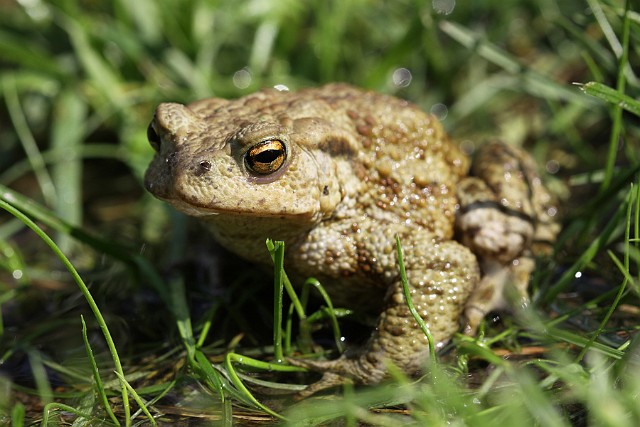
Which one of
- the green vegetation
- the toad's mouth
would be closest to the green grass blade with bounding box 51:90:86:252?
the green vegetation

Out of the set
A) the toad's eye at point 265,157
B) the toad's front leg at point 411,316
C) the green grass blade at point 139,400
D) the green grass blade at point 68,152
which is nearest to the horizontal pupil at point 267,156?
the toad's eye at point 265,157

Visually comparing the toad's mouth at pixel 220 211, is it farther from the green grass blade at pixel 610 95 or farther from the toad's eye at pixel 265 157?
the green grass blade at pixel 610 95

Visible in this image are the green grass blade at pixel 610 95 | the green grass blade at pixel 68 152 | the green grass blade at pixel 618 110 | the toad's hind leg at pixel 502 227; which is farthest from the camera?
the green grass blade at pixel 68 152

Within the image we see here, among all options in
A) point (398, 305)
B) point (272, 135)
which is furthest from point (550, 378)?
point (272, 135)

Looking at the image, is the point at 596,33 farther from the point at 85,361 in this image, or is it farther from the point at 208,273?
the point at 85,361

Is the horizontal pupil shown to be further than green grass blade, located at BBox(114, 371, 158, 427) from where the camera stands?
Yes

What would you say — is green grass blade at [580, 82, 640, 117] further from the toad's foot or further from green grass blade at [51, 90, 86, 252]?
green grass blade at [51, 90, 86, 252]
